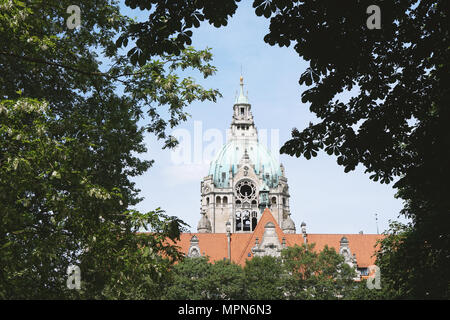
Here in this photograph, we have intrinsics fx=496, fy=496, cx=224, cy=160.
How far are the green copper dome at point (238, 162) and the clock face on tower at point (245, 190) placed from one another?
253cm

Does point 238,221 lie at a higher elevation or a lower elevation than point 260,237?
higher

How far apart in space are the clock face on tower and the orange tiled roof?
→ 66.0 feet

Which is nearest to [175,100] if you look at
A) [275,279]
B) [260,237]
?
[275,279]

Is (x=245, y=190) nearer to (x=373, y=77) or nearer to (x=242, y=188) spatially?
(x=242, y=188)

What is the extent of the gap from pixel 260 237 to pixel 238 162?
101 feet

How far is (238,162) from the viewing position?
93812 mm

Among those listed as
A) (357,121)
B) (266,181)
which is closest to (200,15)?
(357,121)

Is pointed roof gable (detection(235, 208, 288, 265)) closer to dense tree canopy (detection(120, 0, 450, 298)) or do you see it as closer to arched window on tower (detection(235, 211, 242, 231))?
arched window on tower (detection(235, 211, 242, 231))

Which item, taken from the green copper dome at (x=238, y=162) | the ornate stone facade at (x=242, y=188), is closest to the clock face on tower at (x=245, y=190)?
the ornate stone facade at (x=242, y=188)

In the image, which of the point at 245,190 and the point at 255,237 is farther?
the point at 245,190

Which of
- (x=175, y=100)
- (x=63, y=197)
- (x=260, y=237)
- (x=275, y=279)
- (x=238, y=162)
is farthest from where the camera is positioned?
(x=238, y=162)

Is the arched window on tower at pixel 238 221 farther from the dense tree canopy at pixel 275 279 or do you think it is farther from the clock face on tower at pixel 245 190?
the dense tree canopy at pixel 275 279
